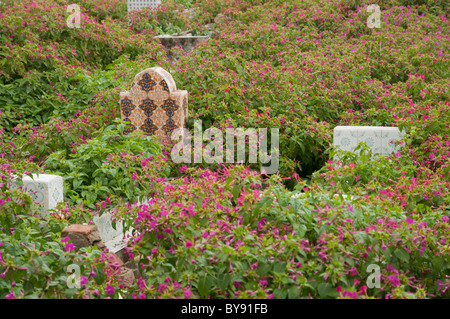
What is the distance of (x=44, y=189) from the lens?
11.8 ft

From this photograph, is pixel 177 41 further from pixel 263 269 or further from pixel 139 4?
pixel 263 269

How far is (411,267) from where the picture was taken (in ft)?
8.10

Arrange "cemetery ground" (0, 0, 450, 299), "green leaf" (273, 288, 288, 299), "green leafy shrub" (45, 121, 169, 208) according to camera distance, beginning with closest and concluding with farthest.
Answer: "green leaf" (273, 288, 288, 299), "cemetery ground" (0, 0, 450, 299), "green leafy shrub" (45, 121, 169, 208)

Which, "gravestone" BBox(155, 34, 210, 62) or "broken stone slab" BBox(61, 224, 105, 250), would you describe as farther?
"gravestone" BBox(155, 34, 210, 62)

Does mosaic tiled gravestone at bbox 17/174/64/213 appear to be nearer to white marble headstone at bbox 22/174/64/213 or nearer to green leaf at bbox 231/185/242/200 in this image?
white marble headstone at bbox 22/174/64/213

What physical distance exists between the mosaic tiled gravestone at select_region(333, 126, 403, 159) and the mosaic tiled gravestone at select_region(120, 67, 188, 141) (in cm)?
171

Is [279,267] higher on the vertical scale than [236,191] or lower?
lower

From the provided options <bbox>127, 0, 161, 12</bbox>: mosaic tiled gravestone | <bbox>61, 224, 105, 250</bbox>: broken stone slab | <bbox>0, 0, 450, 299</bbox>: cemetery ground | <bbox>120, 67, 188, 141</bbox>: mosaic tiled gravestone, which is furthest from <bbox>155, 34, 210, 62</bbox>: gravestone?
<bbox>61, 224, 105, 250</bbox>: broken stone slab

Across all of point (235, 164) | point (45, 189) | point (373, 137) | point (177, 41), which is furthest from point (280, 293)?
point (177, 41)

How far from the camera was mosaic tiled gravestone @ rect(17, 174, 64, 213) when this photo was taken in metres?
3.60

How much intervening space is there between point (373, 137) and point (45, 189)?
9.43 feet

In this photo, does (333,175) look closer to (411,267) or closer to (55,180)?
(411,267)

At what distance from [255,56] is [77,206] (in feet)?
16.0

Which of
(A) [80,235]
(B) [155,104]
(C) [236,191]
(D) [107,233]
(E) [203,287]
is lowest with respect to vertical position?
(D) [107,233]
